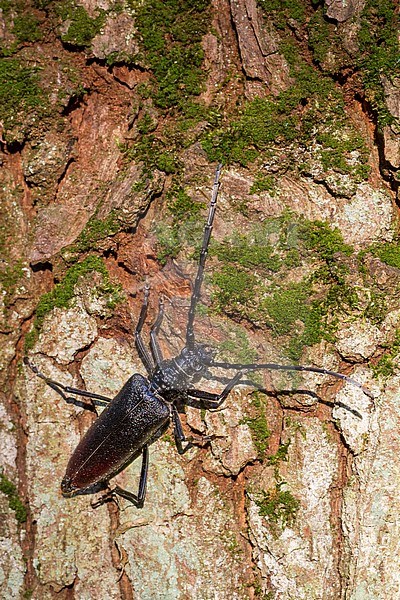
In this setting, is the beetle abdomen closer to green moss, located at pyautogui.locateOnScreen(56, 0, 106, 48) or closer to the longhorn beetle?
the longhorn beetle

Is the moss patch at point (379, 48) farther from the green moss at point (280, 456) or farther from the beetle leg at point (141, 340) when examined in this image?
the green moss at point (280, 456)

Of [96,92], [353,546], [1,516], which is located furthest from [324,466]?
[96,92]

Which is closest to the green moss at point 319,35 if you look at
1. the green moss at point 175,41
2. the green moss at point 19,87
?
the green moss at point 175,41

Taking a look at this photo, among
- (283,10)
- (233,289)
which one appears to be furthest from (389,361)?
(283,10)

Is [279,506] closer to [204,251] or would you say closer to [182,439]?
[182,439]

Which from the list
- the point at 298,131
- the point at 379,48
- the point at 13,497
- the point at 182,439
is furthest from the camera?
the point at 13,497

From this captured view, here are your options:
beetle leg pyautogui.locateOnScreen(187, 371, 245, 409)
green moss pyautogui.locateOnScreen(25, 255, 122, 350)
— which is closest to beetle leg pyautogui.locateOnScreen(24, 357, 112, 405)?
green moss pyautogui.locateOnScreen(25, 255, 122, 350)
